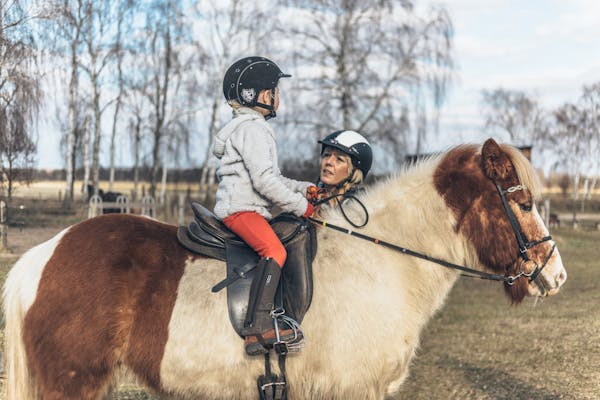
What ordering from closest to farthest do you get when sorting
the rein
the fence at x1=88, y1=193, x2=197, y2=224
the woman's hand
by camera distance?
the rein → the woman's hand → the fence at x1=88, y1=193, x2=197, y2=224

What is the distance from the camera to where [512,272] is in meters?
3.73

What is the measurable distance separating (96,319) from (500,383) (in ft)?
18.1

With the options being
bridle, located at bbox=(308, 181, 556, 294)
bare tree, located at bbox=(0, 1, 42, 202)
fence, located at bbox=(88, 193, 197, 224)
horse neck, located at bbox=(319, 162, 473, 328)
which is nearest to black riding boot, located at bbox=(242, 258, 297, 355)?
horse neck, located at bbox=(319, 162, 473, 328)

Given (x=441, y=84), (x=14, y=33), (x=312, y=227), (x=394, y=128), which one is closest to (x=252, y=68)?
(x=312, y=227)

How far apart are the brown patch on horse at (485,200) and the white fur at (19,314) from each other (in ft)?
8.28

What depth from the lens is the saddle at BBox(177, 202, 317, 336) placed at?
138 inches

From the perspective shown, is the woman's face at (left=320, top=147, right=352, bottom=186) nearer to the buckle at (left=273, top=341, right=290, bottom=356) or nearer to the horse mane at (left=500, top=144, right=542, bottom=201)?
the horse mane at (left=500, top=144, right=542, bottom=201)

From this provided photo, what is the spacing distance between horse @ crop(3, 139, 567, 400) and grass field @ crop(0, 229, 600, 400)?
0.60 metres

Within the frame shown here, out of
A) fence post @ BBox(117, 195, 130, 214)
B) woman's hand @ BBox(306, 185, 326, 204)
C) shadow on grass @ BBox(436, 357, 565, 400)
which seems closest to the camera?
woman's hand @ BBox(306, 185, 326, 204)

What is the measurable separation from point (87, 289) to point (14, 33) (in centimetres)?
803

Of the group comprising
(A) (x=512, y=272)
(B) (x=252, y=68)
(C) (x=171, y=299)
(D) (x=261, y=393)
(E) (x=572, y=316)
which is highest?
(B) (x=252, y=68)

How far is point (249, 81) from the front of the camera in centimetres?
366

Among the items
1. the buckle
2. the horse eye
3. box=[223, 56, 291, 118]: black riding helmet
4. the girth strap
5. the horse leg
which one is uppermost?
box=[223, 56, 291, 118]: black riding helmet

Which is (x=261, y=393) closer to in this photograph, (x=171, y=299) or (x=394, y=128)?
(x=171, y=299)
